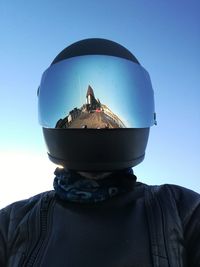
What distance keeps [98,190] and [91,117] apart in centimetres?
35

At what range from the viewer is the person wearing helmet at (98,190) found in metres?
1.50

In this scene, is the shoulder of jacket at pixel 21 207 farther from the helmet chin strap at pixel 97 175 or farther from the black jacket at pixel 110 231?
the helmet chin strap at pixel 97 175

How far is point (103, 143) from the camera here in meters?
1.80

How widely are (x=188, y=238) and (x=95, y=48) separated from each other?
100 centimetres

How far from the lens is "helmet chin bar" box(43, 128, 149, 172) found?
1771 millimetres

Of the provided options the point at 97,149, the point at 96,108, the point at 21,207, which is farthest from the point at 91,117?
the point at 21,207

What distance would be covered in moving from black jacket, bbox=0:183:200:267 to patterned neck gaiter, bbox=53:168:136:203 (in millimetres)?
27

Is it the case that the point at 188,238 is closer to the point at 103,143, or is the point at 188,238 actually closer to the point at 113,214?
the point at 113,214

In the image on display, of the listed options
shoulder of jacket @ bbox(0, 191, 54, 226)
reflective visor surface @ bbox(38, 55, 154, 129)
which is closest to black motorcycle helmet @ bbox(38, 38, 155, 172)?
reflective visor surface @ bbox(38, 55, 154, 129)

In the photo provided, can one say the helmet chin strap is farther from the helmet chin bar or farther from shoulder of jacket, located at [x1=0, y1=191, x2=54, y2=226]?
shoulder of jacket, located at [x1=0, y1=191, x2=54, y2=226]

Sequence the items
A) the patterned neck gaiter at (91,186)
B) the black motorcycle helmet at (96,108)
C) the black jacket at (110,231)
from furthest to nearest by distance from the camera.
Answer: the black motorcycle helmet at (96,108) → the patterned neck gaiter at (91,186) → the black jacket at (110,231)

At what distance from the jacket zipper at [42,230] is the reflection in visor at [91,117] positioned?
329 mm

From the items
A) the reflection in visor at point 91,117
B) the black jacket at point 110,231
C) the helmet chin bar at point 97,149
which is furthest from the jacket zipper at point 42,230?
the reflection in visor at point 91,117

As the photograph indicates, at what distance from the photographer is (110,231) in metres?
1.57
